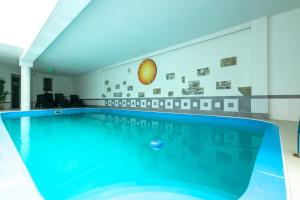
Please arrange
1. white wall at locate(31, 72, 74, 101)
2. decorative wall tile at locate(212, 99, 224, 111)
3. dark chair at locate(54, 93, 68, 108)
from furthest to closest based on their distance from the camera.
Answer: white wall at locate(31, 72, 74, 101)
dark chair at locate(54, 93, 68, 108)
decorative wall tile at locate(212, 99, 224, 111)

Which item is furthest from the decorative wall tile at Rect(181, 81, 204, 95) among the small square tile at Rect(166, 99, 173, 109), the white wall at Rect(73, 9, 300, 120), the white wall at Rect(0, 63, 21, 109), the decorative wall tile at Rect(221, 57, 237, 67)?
the white wall at Rect(0, 63, 21, 109)

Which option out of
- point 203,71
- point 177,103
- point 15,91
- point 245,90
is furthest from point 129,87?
point 15,91

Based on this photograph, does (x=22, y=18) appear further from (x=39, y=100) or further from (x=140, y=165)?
(x=39, y=100)

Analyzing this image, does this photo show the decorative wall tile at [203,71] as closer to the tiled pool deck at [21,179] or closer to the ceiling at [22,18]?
the tiled pool deck at [21,179]

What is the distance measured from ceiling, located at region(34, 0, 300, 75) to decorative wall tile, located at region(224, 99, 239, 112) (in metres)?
1.94

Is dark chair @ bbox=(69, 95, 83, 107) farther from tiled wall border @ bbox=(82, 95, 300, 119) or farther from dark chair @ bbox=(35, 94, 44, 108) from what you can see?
tiled wall border @ bbox=(82, 95, 300, 119)

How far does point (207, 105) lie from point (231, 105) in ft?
2.15

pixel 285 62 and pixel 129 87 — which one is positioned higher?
pixel 285 62

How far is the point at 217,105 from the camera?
14.0ft

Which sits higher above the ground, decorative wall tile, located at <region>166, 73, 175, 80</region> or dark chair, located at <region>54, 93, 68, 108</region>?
A: decorative wall tile, located at <region>166, 73, 175, 80</region>

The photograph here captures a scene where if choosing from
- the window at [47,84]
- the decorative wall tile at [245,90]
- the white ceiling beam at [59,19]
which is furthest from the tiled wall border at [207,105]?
the window at [47,84]

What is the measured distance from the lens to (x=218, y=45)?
4.27 m

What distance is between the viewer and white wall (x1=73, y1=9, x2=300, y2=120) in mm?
3229

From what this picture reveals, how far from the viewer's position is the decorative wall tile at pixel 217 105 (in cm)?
419
